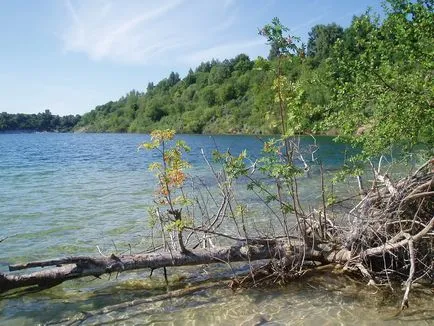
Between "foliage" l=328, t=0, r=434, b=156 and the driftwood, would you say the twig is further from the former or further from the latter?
"foliage" l=328, t=0, r=434, b=156

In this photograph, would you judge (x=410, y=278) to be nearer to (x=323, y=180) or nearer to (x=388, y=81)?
(x=323, y=180)

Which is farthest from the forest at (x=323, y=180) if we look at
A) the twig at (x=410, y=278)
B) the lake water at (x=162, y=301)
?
the lake water at (x=162, y=301)

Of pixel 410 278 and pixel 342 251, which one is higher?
pixel 410 278

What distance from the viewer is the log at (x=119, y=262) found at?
7246mm

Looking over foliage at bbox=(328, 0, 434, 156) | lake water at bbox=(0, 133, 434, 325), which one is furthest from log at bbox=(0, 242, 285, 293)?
foliage at bbox=(328, 0, 434, 156)

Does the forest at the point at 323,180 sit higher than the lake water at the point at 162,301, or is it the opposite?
the forest at the point at 323,180

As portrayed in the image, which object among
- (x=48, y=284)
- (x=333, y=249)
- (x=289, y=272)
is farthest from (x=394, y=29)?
(x=48, y=284)

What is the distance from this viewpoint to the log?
7246 mm

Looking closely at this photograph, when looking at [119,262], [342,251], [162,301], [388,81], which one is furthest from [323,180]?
[119,262]

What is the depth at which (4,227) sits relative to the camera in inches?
542

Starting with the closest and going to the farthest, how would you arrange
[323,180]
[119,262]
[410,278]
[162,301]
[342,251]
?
[410,278], [162,301], [119,262], [342,251], [323,180]

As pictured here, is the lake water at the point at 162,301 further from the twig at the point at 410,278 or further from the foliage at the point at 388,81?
the foliage at the point at 388,81

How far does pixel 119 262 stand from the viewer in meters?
7.55

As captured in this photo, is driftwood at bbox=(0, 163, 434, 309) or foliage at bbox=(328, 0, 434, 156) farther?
foliage at bbox=(328, 0, 434, 156)
